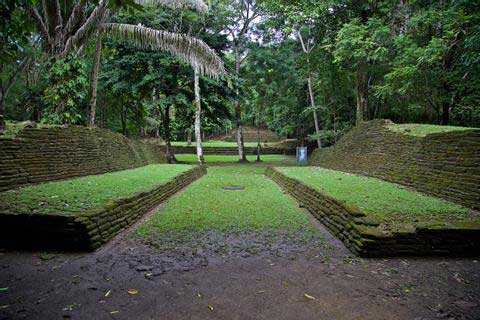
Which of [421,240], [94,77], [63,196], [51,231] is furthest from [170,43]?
[421,240]

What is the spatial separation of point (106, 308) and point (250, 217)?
3398 millimetres

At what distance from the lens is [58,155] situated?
23.5ft

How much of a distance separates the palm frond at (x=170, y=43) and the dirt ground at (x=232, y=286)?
7832mm

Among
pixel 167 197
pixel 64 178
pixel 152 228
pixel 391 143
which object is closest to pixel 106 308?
pixel 152 228

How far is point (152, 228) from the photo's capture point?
196 inches

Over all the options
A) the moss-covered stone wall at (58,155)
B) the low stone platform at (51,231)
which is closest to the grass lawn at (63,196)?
the low stone platform at (51,231)

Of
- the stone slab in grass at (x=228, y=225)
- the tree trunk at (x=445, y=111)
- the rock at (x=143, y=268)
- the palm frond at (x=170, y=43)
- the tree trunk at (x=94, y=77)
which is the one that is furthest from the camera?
the tree trunk at (x=445, y=111)

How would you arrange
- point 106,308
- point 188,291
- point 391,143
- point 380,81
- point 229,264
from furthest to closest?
point 380,81 → point 391,143 → point 229,264 → point 188,291 → point 106,308

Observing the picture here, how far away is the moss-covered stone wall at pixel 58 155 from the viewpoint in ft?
18.7

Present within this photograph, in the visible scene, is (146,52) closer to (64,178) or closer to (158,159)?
(158,159)

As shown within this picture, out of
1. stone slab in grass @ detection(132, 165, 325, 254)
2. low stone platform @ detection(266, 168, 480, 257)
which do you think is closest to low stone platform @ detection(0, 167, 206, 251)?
stone slab in grass @ detection(132, 165, 325, 254)

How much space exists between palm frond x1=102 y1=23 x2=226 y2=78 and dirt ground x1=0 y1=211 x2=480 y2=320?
25.7 feet

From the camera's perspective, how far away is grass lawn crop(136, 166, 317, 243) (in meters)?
4.80

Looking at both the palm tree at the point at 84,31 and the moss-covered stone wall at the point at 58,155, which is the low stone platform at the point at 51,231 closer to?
the moss-covered stone wall at the point at 58,155
